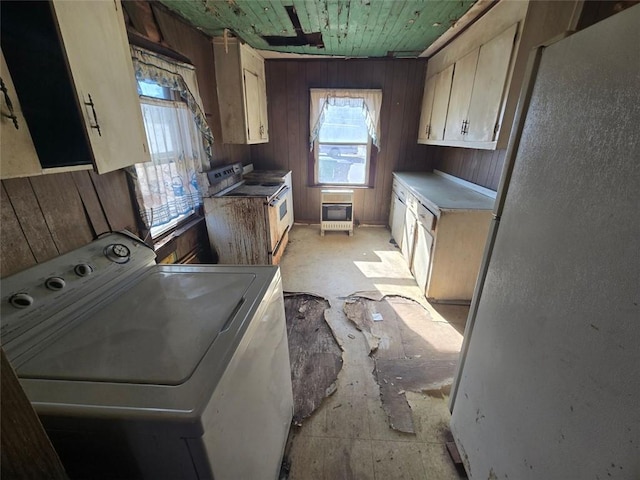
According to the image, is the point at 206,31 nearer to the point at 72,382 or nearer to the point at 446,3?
the point at 446,3

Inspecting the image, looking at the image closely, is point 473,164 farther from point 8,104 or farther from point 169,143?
point 8,104

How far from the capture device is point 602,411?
627 mm

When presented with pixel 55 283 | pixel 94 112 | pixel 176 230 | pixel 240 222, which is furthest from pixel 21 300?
pixel 240 222

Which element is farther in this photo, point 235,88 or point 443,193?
point 235,88

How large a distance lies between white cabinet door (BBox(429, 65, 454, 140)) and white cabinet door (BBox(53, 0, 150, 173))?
2.93m

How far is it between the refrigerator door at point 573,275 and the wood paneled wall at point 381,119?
344 centimetres

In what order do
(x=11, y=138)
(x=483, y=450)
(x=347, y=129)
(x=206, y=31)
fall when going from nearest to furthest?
(x=11, y=138) < (x=483, y=450) < (x=206, y=31) < (x=347, y=129)

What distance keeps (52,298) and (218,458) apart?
0.78m

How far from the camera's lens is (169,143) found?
224 centimetres

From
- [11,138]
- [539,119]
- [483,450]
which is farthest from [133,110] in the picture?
[483,450]

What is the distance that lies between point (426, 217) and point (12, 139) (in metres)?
2.63

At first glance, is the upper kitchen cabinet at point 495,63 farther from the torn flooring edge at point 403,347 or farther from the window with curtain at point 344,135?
the torn flooring edge at point 403,347

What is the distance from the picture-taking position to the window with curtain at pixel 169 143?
1.91 metres

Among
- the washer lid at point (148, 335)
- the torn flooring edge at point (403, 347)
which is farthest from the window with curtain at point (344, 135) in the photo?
the washer lid at point (148, 335)
